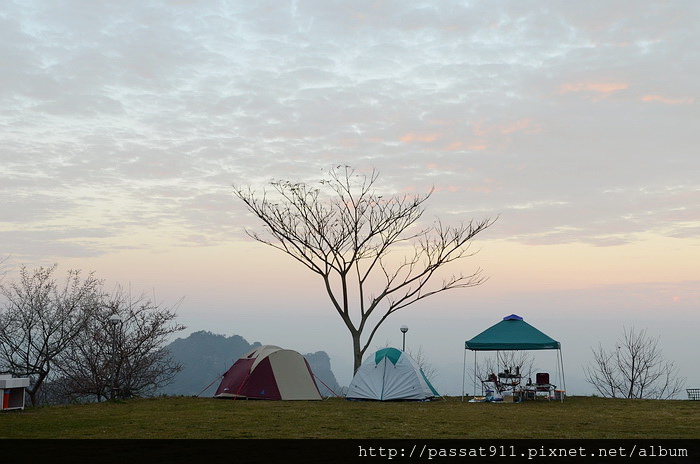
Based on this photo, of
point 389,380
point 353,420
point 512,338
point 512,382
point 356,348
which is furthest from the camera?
point 356,348

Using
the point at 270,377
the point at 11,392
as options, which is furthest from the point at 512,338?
the point at 11,392

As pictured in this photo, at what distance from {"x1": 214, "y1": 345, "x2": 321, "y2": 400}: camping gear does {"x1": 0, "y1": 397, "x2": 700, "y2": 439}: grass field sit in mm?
1254

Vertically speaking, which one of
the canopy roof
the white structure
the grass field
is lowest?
the grass field

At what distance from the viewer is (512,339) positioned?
21984 millimetres

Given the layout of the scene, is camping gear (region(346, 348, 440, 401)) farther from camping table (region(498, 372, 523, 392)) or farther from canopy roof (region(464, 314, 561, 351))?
camping table (region(498, 372, 523, 392))

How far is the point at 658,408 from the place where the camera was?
1892 cm

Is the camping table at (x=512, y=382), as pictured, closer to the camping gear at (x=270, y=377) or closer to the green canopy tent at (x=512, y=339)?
the green canopy tent at (x=512, y=339)

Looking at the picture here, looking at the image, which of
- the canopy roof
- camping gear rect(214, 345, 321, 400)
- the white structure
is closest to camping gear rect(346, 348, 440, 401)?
camping gear rect(214, 345, 321, 400)

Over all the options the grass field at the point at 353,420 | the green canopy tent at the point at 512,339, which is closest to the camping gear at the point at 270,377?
the grass field at the point at 353,420

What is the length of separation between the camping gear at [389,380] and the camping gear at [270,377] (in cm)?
160

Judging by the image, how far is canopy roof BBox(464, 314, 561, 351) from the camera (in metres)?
21.8

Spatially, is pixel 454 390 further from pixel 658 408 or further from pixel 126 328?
pixel 126 328

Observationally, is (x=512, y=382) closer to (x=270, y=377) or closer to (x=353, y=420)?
(x=270, y=377)

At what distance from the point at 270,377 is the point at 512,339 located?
24.9 feet
